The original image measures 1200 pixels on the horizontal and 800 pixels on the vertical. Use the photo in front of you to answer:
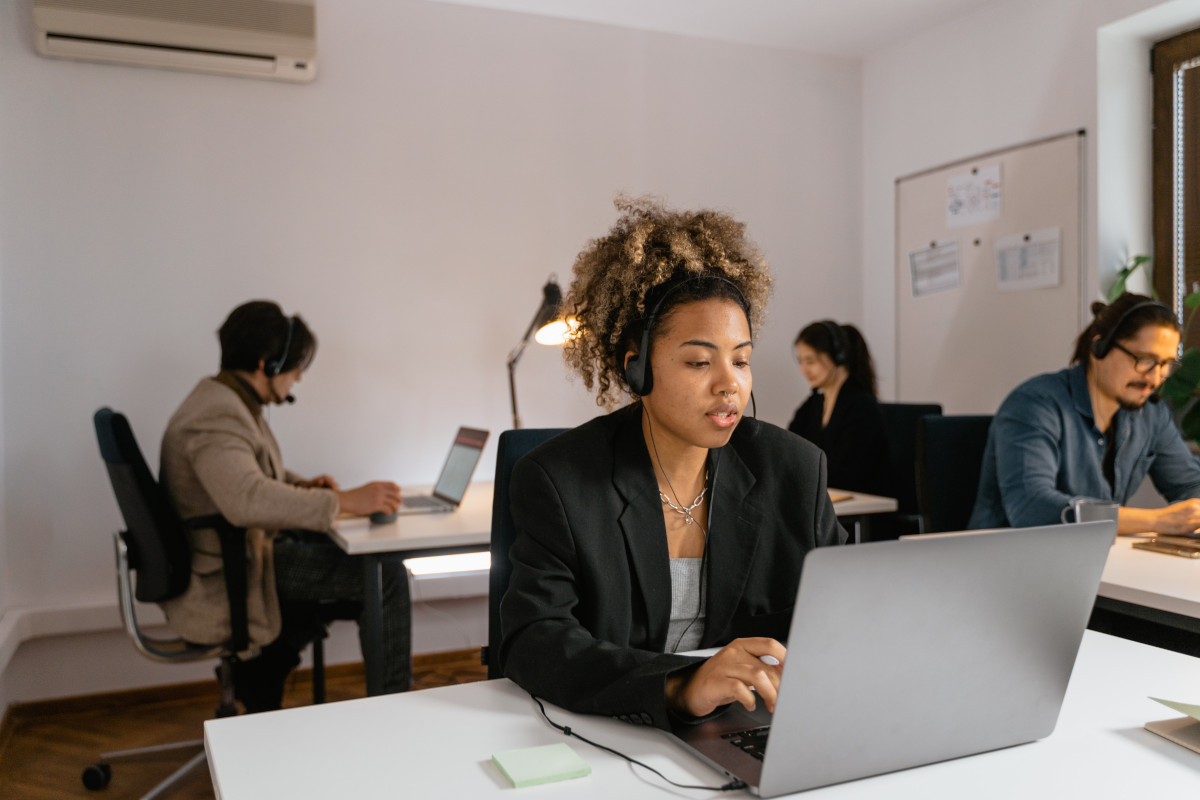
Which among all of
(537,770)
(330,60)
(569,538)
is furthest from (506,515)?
(330,60)

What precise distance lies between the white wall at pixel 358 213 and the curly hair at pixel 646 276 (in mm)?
2152

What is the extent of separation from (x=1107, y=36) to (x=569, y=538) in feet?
9.74

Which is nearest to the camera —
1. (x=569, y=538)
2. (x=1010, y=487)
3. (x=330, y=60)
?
(x=569, y=538)

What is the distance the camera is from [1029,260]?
3406 millimetres

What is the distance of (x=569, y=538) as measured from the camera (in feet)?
3.89

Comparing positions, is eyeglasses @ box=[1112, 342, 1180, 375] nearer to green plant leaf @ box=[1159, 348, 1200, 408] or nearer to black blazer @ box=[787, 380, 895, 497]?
green plant leaf @ box=[1159, 348, 1200, 408]

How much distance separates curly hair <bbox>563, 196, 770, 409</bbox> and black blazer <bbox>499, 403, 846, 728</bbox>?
0.12m

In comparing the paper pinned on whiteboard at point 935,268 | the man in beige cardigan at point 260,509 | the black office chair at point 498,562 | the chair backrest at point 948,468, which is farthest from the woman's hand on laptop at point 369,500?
the paper pinned on whiteboard at point 935,268

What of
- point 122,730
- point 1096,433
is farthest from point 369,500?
point 1096,433

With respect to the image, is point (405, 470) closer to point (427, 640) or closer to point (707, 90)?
point (427, 640)

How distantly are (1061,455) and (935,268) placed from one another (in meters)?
1.71

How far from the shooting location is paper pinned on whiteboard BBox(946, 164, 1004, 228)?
3541 millimetres

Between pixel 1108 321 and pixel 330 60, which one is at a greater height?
pixel 330 60

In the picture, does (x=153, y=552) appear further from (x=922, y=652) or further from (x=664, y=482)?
(x=922, y=652)
